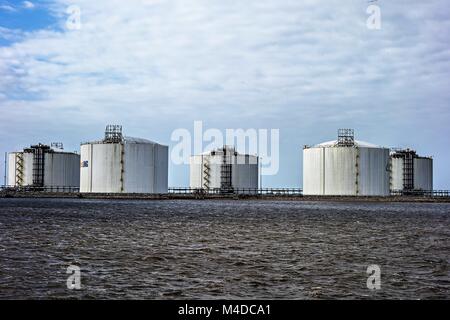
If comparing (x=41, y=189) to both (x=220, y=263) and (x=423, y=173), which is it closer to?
(x=423, y=173)

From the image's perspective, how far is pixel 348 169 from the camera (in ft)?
375

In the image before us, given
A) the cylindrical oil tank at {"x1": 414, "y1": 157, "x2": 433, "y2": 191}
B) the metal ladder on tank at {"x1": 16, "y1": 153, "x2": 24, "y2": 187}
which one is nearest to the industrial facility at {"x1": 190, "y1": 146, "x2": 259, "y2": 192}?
the cylindrical oil tank at {"x1": 414, "y1": 157, "x2": 433, "y2": 191}

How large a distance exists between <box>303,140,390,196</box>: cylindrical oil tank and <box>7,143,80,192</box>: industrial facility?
179 ft

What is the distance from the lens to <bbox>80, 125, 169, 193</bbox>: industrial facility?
115625 millimetres

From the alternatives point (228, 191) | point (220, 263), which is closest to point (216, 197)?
point (228, 191)

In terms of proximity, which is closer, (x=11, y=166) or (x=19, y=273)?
(x=19, y=273)

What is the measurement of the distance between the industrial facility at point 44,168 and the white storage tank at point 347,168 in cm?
5426

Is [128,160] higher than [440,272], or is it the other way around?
[128,160]

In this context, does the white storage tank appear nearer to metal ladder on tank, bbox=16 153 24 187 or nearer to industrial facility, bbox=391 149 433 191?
industrial facility, bbox=391 149 433 191

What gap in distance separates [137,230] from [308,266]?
23297mm

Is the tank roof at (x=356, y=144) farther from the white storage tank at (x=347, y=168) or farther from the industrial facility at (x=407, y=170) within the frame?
the industrial facility at (x=407, y=170)
